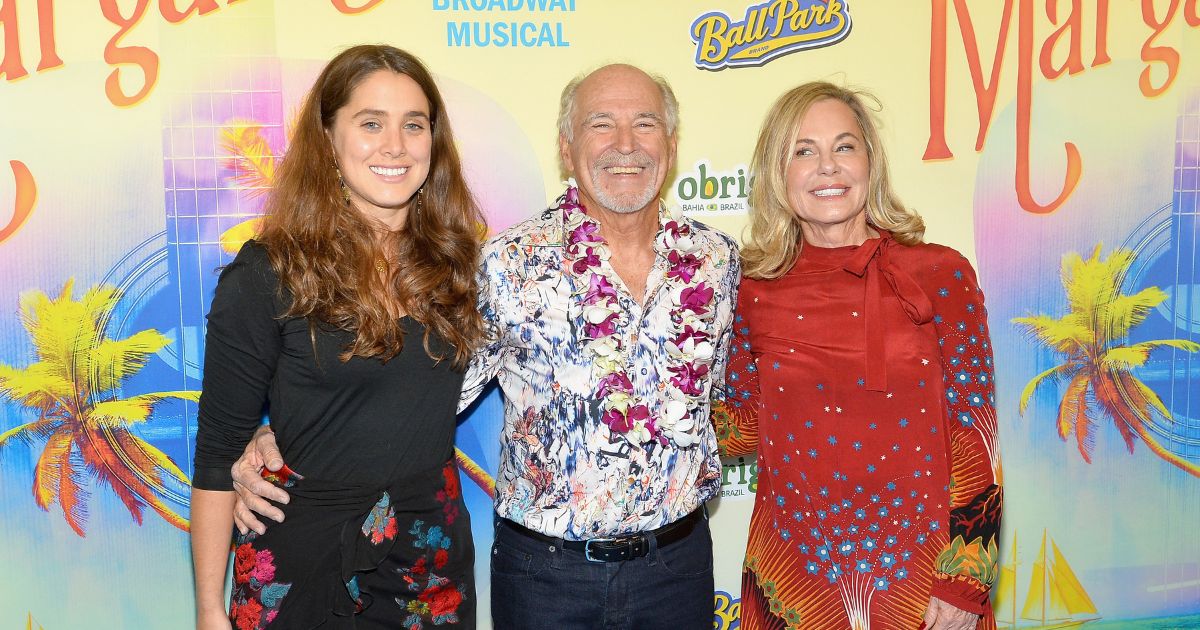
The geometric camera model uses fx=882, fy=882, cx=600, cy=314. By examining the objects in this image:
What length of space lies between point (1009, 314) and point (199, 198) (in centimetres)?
247

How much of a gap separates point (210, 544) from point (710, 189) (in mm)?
1671

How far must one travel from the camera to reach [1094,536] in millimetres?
2949

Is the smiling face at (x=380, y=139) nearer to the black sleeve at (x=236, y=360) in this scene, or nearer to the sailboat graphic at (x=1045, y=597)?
the black sleeve at (x=236, y=360)

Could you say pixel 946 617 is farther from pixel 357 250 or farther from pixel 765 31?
pixel 765 31

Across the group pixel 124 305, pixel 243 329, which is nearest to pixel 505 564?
pixel 243 329

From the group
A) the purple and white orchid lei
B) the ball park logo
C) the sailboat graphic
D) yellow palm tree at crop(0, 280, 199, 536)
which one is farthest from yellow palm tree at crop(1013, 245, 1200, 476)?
yellow palm tree at crop(0, 280, 199, 536)

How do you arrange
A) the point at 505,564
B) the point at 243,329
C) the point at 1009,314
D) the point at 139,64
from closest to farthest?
the point at 243,329 < the point at 505,564 < the point at 139,64 < the point at 1009,314

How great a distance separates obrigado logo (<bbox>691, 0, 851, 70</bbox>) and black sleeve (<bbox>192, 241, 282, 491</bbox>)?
148 centimetres

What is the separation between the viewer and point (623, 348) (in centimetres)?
195

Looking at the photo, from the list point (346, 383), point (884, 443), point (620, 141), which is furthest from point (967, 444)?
point (346, 383)

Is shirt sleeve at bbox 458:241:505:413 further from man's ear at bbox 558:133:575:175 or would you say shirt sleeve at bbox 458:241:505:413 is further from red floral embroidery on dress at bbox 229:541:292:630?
red floral embroidery on dress at bbox 229:541:292:630

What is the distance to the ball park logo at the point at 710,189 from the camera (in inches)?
105

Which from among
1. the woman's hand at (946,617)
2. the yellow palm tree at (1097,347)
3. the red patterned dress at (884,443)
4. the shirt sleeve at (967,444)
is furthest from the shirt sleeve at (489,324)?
the yellow palm tree at (1097,347)

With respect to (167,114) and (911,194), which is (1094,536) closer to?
(911,194)
